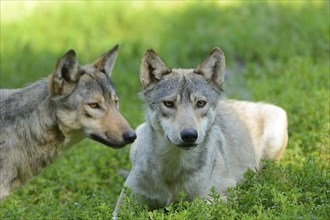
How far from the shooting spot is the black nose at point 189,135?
6801 mm

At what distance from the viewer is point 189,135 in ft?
22.3

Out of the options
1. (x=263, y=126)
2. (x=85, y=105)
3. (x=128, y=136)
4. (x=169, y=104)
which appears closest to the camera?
(x=128, y=136)

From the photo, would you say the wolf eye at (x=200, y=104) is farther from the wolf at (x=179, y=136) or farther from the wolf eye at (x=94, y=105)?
the wolf eye at (x=94, y=105)

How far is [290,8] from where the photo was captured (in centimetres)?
1555

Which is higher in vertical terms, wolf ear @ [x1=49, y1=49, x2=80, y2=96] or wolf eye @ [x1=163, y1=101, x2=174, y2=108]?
wolf ear @ [x1=49, y1=49, x2=80, y2=96]

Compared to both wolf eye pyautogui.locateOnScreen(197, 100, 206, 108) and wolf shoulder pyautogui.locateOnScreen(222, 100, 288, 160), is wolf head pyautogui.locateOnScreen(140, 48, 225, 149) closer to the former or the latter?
wolf eye pyautogui.locateOnScreen(197, 100, 206, 108)

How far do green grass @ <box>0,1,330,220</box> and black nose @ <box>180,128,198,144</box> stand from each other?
60cm

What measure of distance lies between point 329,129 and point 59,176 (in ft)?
11.6

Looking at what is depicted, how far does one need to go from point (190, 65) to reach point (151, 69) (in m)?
6.03

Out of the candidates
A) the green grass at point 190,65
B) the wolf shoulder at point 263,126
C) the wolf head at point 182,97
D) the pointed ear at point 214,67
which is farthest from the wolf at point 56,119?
the wolf shoulder at point 263,126

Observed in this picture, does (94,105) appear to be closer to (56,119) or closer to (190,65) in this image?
(56,119)

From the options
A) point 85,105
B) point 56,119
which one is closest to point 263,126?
point 85,105

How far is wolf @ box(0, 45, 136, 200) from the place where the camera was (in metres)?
6.84

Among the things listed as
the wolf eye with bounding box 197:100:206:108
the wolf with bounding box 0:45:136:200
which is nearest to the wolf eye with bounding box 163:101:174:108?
the wolf eye with bounding box 197:100:206:108
